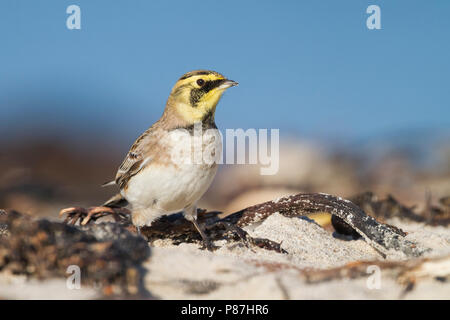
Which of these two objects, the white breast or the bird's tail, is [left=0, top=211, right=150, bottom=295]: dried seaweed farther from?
the bird's tail

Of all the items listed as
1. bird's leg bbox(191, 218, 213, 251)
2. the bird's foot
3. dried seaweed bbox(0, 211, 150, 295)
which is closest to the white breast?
bird's leg bbox(191, 218, 213, 251)

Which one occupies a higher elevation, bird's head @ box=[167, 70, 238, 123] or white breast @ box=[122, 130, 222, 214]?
bird's head @ box=[167, 70, 238, 123]

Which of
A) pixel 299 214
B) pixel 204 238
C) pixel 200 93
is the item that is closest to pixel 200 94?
pixel 200 93

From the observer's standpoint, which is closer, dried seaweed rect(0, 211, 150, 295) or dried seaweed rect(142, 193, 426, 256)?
dried seaweed rect(0, 211, 150, 295)

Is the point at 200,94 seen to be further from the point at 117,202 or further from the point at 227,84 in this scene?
the point at 117,202

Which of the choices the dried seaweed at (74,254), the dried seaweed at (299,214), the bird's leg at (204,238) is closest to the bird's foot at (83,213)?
the dried seaweed at (299,214)
